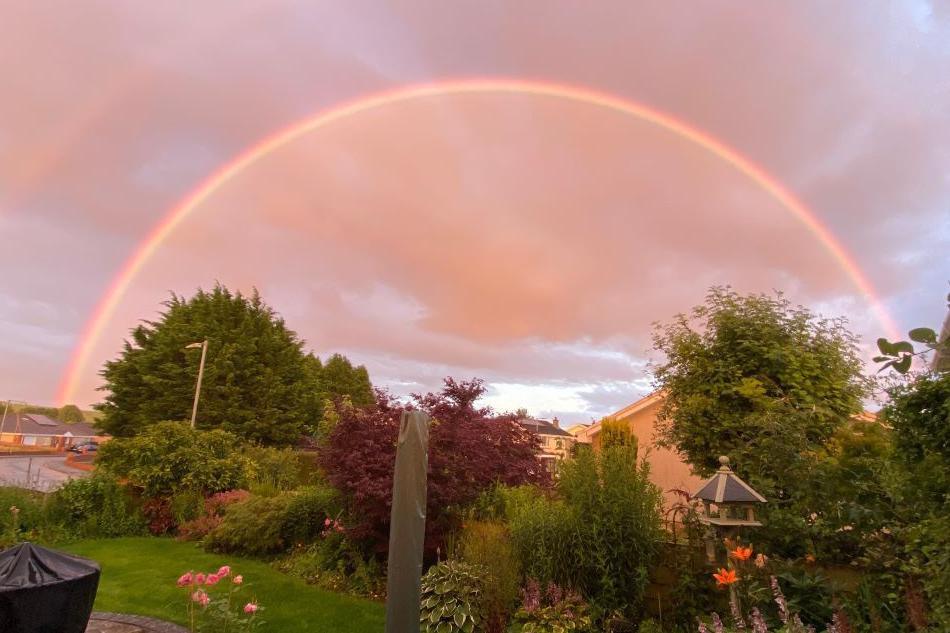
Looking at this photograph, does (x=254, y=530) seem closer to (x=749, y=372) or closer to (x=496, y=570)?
(x=496, y=570)

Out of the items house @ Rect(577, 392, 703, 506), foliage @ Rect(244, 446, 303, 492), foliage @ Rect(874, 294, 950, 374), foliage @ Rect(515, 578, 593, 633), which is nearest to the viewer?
foliage @ Rect(874, 294, 950, 374)

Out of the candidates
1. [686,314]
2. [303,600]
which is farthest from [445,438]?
[686,314]

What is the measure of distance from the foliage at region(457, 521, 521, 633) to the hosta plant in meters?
0.10

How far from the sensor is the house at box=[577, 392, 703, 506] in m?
15.2

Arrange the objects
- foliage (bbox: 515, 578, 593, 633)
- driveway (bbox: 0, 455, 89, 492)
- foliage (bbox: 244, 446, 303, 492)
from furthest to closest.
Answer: foliage (bbox: 244, 446, 303, 492), driveway (bbox: 0, 455, 89, 492), foliage (bbox: 515, 578, 593, 633)

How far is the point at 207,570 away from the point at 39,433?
8369cm

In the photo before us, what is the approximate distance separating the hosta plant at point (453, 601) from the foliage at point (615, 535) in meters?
1.06

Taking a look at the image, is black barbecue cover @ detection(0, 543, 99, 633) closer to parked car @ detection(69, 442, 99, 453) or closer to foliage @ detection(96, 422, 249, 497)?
foliage @ detection(96, 422, 249, 497)

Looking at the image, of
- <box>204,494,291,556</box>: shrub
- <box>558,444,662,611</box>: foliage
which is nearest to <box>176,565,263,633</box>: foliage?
<box>204,494,291,556</box>: shrub

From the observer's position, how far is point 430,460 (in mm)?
7250

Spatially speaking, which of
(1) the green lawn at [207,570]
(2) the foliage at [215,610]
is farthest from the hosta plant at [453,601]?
(2) the foliage at [215,610]

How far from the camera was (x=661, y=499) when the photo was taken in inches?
220

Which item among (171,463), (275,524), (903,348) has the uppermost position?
(903,348)

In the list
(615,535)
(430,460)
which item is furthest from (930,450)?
(430,460)
